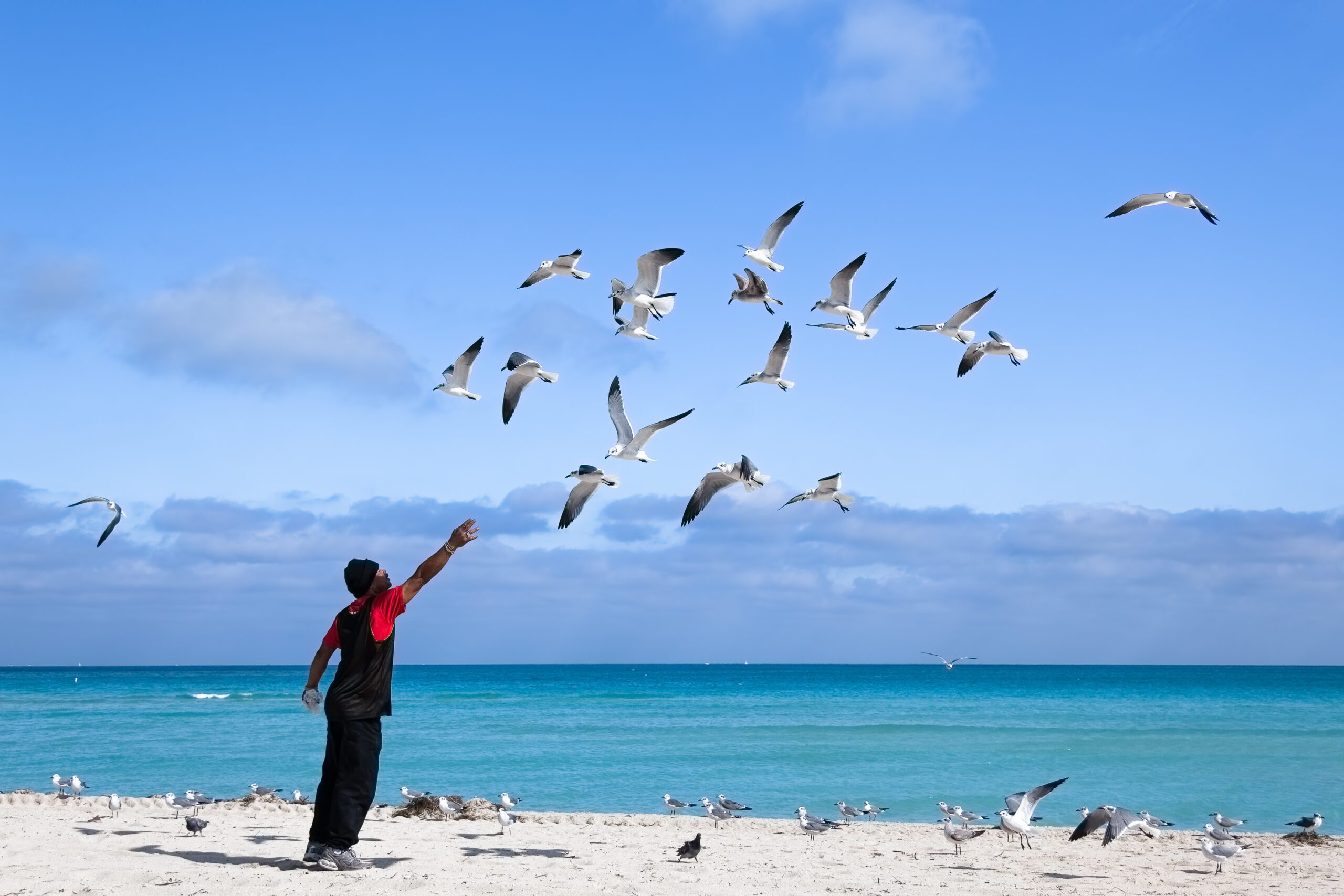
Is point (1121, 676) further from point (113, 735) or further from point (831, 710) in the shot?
Result: point (113, 735)

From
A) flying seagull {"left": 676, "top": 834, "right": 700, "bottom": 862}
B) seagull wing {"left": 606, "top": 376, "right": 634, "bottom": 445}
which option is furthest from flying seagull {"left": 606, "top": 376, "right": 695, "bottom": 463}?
flying seagull {"left": 676, "top": 834, "right": 700, "bottom": 862}

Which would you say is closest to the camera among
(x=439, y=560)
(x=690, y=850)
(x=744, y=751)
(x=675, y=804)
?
(x=439, y=560)

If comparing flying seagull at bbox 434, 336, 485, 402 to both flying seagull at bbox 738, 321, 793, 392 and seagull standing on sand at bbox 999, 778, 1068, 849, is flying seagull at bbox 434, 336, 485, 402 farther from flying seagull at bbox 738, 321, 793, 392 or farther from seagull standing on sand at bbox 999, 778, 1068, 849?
seagull standing on sand at bbox 999, 778, 1068, 849

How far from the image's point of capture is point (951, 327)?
14.8 m

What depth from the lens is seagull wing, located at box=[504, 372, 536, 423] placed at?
1409cm

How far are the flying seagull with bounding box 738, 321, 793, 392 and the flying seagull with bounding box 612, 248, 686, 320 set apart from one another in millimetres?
1340

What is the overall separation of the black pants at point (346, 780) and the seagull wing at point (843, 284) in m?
9.23

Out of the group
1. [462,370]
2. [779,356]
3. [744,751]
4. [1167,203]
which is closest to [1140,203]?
[1167,203]

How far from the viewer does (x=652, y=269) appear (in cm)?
1397

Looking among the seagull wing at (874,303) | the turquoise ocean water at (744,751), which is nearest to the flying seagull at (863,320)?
the seagull wing at (874,303)

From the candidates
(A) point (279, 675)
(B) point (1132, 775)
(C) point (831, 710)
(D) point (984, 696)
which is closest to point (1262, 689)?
(D) point (984, 696)

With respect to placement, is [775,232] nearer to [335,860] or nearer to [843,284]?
[843,284]

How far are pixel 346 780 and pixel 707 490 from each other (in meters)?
6.42

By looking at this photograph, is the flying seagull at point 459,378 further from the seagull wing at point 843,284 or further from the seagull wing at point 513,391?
the seagull wing at point 843,284
